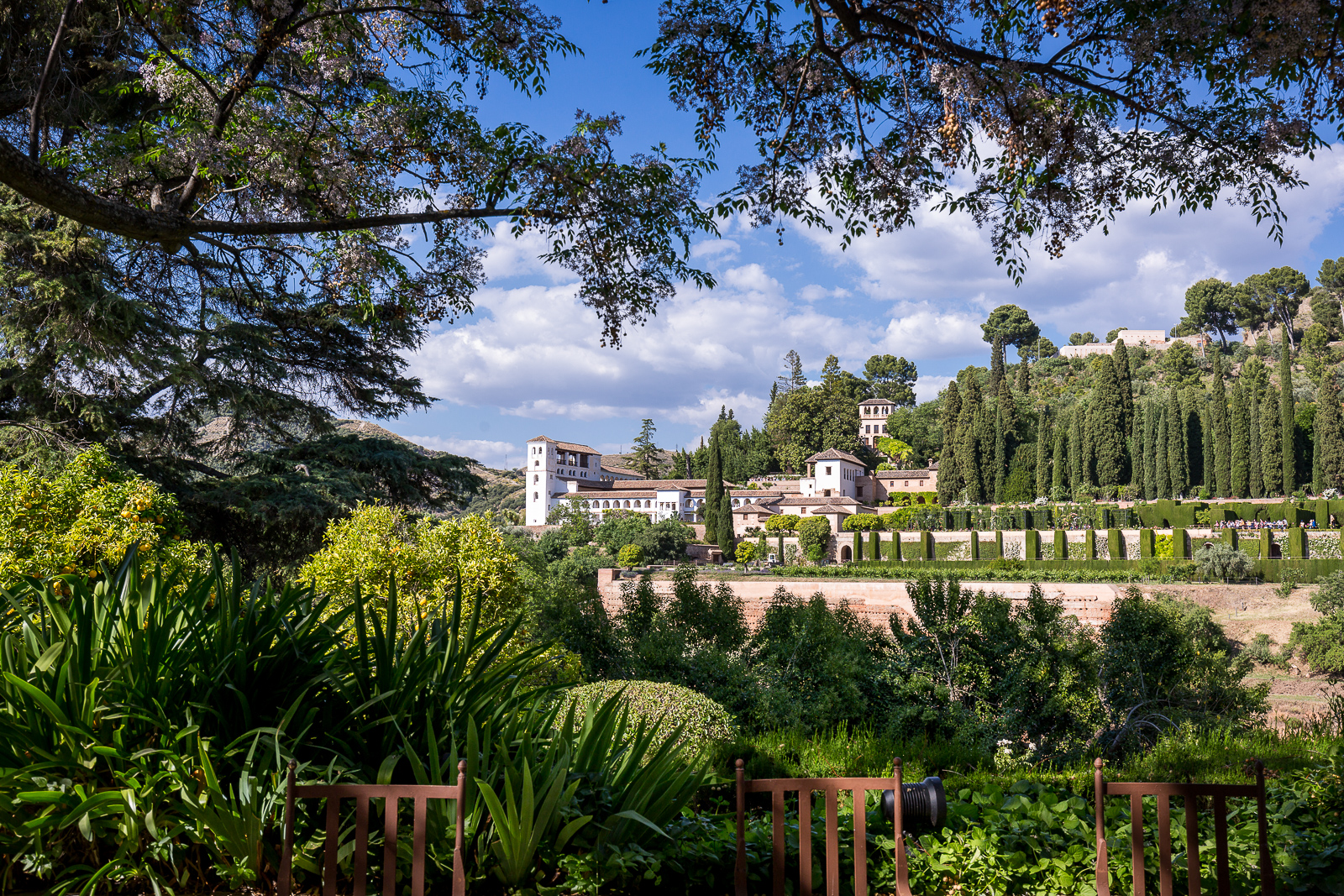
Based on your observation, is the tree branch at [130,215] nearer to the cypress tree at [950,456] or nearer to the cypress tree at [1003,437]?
the cypress tree at [1003,437]

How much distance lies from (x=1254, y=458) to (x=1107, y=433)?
6.49 metres

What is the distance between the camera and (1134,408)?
44125mm

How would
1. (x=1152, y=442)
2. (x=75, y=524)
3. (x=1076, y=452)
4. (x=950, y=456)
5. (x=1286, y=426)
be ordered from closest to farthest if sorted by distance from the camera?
(x=75, y=524), (x=1286, y=426), (x=1152, y=442), (x=1076, y=452), (x=950, y=456)

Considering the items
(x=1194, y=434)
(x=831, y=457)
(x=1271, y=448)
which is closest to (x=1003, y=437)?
(x=1194, y=434)

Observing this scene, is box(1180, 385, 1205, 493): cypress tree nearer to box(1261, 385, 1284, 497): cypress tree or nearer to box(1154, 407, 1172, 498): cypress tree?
box(1154, 407, 1172, 498): cypress tree

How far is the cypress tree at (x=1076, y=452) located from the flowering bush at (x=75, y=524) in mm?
44547

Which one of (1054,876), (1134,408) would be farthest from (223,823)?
(1134,408)

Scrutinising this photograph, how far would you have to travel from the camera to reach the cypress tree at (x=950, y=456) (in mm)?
46656

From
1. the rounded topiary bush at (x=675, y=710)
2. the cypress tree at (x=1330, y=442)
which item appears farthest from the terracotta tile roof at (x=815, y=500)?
the rounded topiary bush at (x=675, y=710)

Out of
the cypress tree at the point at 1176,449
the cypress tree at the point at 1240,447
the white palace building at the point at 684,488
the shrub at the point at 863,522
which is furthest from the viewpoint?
the white palace building at the point at 684,488

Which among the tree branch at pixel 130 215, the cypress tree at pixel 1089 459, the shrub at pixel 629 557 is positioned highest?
the cypress tree at pixel 1089 459

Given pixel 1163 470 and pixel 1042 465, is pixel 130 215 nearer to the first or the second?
pixel 1163 470

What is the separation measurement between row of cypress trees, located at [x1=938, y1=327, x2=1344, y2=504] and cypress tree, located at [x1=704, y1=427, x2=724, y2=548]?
14.8m

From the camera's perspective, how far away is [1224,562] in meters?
27.5
